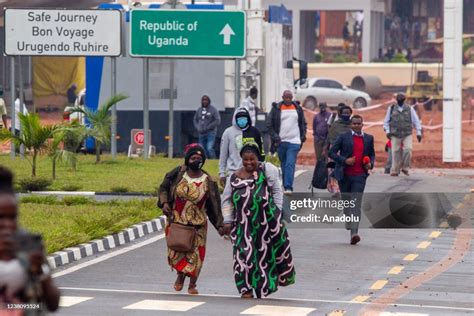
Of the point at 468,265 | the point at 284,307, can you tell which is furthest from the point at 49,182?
the point at 284,307

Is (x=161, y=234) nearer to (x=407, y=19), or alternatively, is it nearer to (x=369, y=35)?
(x=369, y=35)

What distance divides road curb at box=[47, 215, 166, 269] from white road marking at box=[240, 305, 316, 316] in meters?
3.62

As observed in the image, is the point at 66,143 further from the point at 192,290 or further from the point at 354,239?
the point at 192,290

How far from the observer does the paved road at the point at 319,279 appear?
13.8 m

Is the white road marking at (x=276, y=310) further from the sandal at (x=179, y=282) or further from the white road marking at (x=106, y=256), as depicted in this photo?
the white road marking at (x=106, y=256)

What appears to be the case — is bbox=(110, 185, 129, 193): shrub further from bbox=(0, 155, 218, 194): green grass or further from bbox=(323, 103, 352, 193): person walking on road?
bbox=(323, 103, 352, 193): person walking on road

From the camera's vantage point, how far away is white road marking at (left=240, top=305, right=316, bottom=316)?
13328 millimetres

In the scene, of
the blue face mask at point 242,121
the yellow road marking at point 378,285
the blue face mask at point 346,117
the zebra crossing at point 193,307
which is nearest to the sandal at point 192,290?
the zebra crossing at point 193,307

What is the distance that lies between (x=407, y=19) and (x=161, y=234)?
218 ft

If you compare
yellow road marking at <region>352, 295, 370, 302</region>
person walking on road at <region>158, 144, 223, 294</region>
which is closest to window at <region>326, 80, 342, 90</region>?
person walking on road at <region>158, 144, 223, 294</region>

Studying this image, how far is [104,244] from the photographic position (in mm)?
19000

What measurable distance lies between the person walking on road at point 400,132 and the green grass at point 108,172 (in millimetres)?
3628

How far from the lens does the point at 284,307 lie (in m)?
13.8

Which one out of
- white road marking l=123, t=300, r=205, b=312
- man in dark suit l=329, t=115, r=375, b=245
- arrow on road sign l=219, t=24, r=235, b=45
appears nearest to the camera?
white road marking l=123, t=300, r=205, b=312
